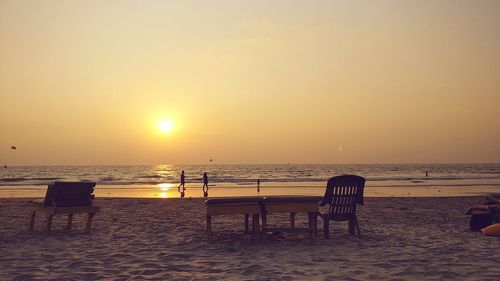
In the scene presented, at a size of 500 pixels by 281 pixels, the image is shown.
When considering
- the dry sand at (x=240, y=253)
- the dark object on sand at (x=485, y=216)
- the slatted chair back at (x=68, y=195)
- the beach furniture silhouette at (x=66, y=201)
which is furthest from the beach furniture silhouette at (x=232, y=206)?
the dark object on sand at (x=485, y=216)

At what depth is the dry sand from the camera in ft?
20.6

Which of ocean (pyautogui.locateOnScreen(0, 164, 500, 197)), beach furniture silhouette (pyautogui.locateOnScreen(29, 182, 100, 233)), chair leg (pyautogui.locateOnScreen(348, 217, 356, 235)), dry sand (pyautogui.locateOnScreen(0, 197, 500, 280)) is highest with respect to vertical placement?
beach furniture silhouette (pyautogui.locateOnScreen(29, 182, 100, 233))

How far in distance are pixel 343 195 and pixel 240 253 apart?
8.50 feet

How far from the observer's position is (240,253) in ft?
25.5

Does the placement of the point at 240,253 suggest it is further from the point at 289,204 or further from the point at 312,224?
the point at 312,224

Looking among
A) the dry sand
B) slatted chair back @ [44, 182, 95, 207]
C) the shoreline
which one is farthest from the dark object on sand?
the shoreline

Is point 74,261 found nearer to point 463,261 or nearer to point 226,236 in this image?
point 226,236

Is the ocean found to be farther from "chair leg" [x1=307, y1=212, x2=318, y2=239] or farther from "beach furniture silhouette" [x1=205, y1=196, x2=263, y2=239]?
"beach furniture silhouette" [x1=205, y1=196, x2=263, y2=239]

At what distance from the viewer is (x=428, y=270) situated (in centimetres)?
640

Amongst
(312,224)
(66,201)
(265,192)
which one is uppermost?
(66,201)

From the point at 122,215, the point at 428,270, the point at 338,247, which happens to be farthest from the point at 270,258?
the point at 122,215

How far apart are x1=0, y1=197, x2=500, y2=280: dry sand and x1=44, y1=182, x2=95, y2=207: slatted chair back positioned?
72 centimetres

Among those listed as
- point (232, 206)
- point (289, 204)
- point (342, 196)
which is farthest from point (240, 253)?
point (342, 196)

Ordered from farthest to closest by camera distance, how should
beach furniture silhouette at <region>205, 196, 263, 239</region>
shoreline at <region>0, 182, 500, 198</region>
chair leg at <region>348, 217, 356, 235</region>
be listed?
shoreline at <region>0, 182, 500, 198</region> < chair leg at <region>348, 217, 356, 235</region> < beach furniture silhouette at <region>205, 196, 263, 239</region>
